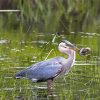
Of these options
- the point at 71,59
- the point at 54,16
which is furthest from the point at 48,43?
the point at 54,16

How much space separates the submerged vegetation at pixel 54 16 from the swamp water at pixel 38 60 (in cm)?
174

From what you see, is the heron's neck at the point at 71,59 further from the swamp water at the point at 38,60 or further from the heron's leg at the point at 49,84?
the heron's leg at the point at 49,84

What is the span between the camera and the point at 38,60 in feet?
37.1

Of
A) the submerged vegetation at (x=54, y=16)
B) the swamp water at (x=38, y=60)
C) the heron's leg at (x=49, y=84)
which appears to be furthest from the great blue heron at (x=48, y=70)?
the submerged vegetation at (x=54, y=16)

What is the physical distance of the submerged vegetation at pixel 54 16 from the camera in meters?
16.4

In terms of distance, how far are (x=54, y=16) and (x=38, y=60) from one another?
734 centimetres

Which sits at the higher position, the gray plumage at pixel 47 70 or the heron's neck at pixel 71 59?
the heron's neck at pixel 71 59

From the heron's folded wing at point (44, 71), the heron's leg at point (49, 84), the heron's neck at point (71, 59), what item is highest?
the heron's neck at point (71, 59)

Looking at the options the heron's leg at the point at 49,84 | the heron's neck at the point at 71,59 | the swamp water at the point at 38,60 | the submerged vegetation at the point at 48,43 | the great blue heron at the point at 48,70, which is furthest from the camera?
the heron's neck at the point at 71,59

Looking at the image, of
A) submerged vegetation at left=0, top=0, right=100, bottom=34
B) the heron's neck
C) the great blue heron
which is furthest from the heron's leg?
submerged vegetation at left=0, top=0, right=100, bottom=34

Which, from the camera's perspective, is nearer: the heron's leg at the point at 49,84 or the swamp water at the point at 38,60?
the swamp water at the point at 38,60

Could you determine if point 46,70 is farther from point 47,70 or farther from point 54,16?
point 54,16

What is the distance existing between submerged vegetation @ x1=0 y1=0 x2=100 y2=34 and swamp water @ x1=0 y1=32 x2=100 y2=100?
1.74 m

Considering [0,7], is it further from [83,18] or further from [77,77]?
[77,77]
